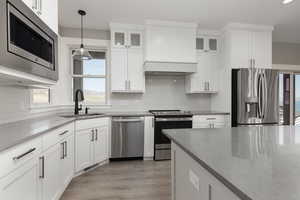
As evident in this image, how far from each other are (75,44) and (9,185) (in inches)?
127

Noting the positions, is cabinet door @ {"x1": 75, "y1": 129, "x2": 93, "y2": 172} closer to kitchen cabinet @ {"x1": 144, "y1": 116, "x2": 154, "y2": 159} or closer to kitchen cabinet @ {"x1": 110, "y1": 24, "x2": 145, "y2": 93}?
kitchen cabinet @ {"x1": 144, "y1": 116, "x2": 154, "y2": 159}

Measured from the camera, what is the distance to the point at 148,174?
2811 mm

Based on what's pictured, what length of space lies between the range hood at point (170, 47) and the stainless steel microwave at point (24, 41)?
77.1 inches

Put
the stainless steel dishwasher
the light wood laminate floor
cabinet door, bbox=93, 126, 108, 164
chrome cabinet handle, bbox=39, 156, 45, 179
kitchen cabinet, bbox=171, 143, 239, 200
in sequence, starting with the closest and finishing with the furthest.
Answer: kitchen cabinet, bbox=171, 143, 239, 200
chrome cabinet handle, bbox=39, 156, 45, 179
the light wood laminate floor
cabinet door, bbox=93, 126, 108, 164
the stainless steel dishwasher

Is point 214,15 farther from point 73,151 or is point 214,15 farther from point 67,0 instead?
point 73,151

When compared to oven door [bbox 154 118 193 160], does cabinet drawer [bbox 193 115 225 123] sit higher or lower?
higher

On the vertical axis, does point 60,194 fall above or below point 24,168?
below

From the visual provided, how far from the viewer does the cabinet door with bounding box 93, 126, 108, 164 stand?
3049mm

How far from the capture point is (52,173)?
1834mm

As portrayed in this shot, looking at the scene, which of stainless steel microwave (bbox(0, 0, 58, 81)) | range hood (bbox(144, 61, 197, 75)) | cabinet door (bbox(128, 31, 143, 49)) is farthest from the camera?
cabinet door (bbox(128, 31, 143, 49))

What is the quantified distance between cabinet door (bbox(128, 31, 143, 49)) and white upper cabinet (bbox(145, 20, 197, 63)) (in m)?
0.19

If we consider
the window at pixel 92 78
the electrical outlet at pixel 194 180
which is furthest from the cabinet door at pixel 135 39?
the electrical outlet at pixel 194 180

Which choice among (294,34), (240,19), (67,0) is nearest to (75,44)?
(67,0)

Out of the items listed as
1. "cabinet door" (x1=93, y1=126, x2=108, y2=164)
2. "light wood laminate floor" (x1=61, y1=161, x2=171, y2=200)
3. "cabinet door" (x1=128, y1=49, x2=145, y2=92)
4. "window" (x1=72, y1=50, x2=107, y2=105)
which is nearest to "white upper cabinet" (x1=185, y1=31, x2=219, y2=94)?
"cabinet door" (x1=128, y1=49, x2=145, y2=92)
